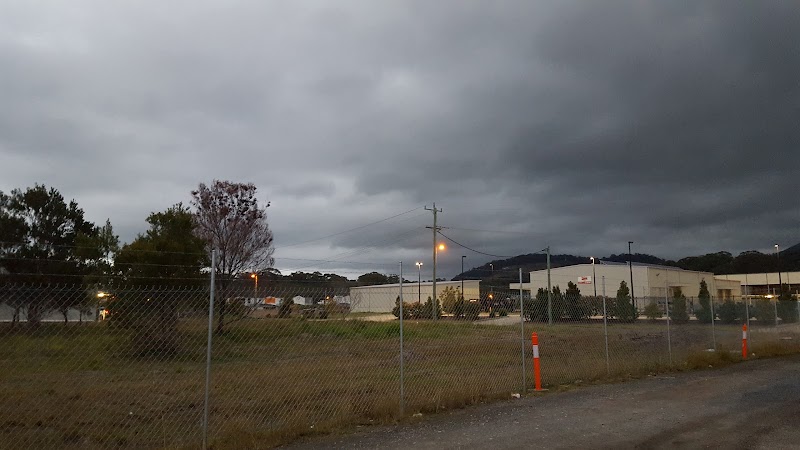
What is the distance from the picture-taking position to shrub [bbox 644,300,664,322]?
67.7ft

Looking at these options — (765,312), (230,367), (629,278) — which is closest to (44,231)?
(230,367)

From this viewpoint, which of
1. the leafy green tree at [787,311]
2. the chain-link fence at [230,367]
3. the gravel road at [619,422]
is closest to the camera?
the chain-link fence at [230,367]

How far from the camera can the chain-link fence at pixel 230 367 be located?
22.9 feet

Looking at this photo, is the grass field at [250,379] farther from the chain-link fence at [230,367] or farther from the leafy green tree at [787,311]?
the leafy green tree at [787,311]

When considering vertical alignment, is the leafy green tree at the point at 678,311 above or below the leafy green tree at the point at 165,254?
below

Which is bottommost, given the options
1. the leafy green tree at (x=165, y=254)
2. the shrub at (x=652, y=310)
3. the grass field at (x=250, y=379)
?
the grass field at (x=250, y=379)

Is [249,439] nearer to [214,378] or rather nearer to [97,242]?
[214,378]

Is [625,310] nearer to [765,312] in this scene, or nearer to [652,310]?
[652,310]

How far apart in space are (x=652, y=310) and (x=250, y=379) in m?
15.3

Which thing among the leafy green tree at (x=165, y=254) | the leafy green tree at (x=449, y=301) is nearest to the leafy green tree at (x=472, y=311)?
the leafy green tree at (x=449, y=301)

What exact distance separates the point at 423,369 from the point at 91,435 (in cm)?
861

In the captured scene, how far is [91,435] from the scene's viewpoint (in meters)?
7.80

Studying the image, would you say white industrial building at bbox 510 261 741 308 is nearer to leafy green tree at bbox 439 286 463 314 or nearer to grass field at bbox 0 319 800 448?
leafy green tree at bbox 439 286 463 314

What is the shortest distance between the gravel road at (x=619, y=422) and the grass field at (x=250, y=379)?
27.7 inches
